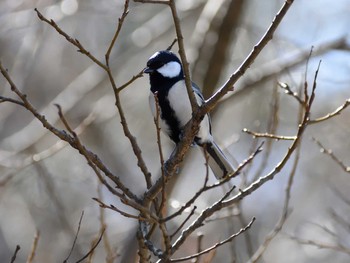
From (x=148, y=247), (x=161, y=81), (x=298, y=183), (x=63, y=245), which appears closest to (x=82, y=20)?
(x=63, y=245)

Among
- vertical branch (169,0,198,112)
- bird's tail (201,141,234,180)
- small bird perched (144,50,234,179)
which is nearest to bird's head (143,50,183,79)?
small bird perched (144,50,234,179)

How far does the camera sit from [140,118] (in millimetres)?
7441

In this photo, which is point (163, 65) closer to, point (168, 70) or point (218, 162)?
point (168, 70)

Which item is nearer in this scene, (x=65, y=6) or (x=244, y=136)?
(x=65, y=6)

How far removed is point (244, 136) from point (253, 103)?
0.37 metres

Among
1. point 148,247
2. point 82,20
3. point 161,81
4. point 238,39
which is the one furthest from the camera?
point 82,20

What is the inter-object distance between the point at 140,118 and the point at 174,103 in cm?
437

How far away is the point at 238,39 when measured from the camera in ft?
20.7

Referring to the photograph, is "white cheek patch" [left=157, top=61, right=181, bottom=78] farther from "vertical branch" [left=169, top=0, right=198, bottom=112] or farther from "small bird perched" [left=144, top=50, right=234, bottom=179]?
"vertical branch" [left=169, top=0, right=198, bottom=112]

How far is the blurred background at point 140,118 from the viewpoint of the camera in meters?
5.46

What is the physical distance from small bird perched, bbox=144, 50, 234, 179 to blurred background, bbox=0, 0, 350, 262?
1.84 m

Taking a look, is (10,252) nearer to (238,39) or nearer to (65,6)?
(65,6)

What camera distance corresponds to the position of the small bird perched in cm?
308

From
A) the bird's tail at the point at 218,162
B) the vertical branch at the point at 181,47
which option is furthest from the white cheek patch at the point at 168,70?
the vertical branch at the point at 181,47
